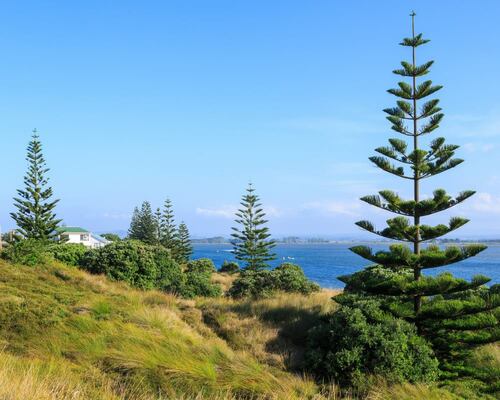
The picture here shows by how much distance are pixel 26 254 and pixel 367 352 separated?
12190 millimetres

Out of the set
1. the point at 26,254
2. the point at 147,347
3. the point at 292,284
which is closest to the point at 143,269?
the point at 26,254

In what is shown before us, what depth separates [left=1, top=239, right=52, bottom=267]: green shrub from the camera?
15469 mm

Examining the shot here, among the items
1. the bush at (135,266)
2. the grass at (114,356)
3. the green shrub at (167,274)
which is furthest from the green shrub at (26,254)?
the grass at (114,356)

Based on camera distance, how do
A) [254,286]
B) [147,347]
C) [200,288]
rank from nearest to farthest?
[147,347] < [254,286] < [200,288]

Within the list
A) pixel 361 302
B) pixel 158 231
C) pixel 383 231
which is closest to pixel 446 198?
pixel 383 231

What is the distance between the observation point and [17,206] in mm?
39125

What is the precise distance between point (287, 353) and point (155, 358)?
10.7 feet

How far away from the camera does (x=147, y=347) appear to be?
7625 millimetres

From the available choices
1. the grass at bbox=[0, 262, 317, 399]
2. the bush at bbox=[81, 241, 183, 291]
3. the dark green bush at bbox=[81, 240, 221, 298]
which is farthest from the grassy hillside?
the bush at bbox=[81, 241, 183, 291]

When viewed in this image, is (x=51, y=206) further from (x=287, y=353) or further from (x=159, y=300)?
(x=287, y=353)

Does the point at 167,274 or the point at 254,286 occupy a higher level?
the point at 167,274

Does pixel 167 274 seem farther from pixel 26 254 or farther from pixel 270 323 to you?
pixel 270 323

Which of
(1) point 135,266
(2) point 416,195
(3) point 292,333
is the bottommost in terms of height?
Answer: (3) point 292,333

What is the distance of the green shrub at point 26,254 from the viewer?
15469mm
